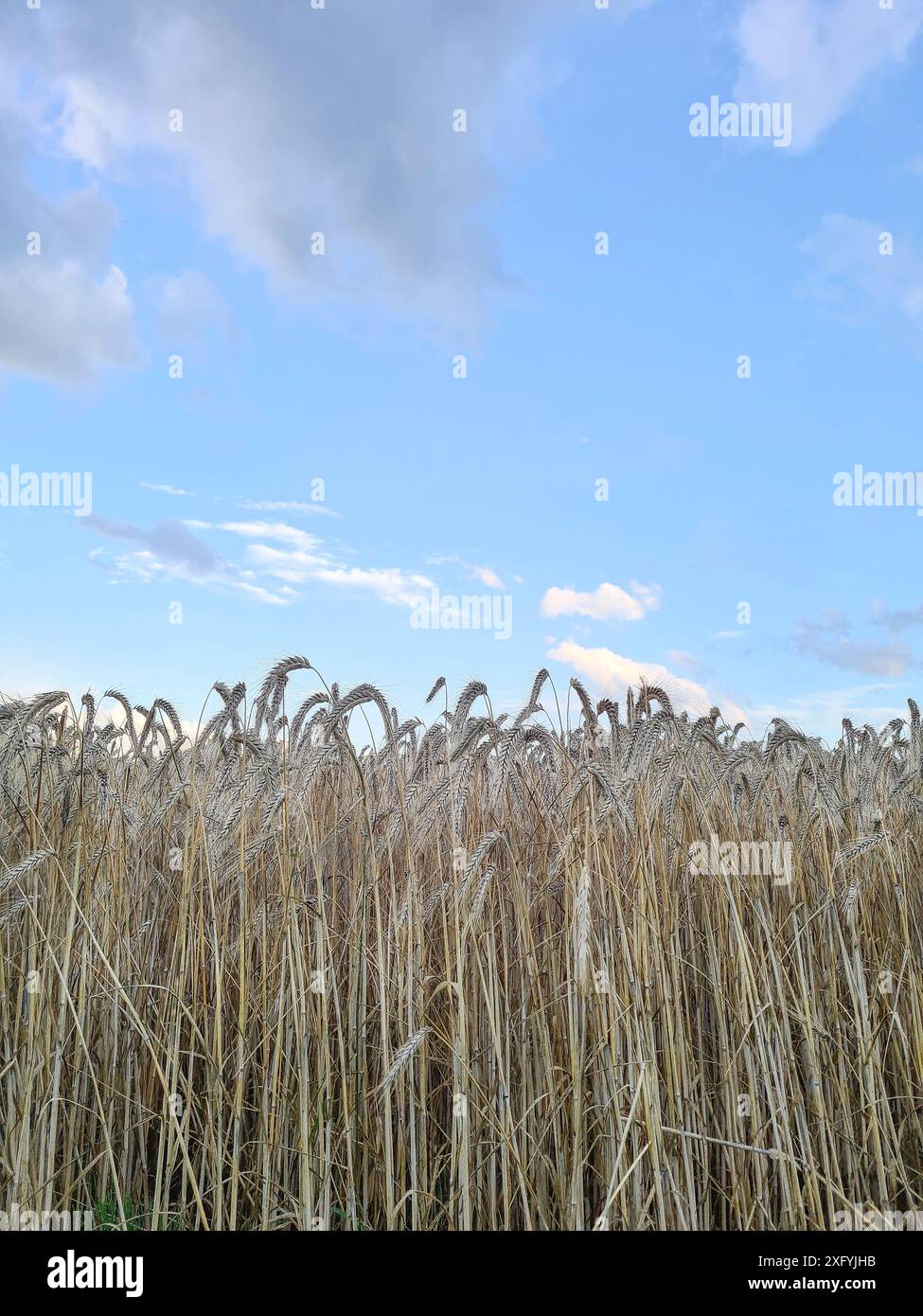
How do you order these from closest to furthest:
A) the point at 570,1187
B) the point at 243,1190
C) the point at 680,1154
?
the point at 570,1187
the point at 680,1154
the point at 243,1190

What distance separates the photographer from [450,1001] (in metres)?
2.50

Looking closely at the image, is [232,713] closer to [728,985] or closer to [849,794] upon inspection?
[728,985]

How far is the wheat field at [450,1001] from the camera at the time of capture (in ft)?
7.77

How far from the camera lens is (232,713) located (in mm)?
3439

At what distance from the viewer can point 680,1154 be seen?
8.00ft

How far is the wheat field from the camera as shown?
2369 mm

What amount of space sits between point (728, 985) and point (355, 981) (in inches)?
52.0
